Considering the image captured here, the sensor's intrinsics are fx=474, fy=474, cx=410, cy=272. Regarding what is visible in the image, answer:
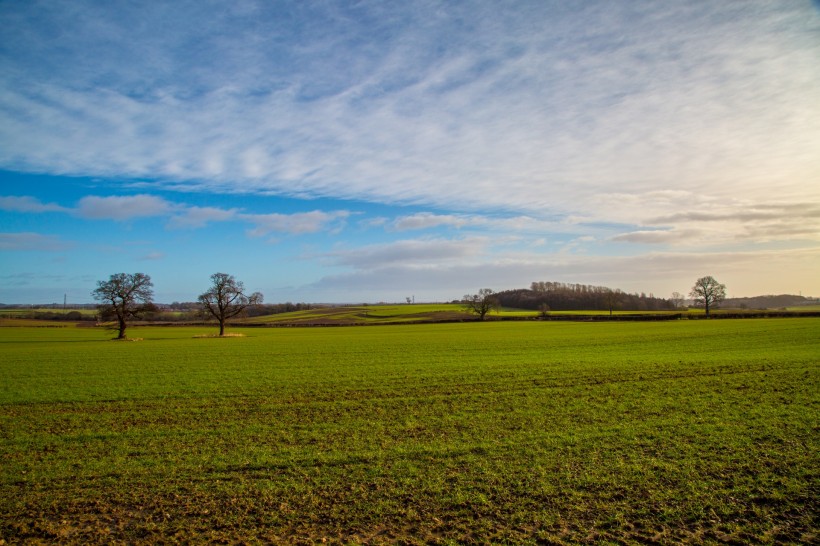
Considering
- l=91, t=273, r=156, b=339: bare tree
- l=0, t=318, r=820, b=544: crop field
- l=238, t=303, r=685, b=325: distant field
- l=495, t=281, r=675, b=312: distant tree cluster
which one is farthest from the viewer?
l=495, t=281, r=675, b=312: distant tree cluster

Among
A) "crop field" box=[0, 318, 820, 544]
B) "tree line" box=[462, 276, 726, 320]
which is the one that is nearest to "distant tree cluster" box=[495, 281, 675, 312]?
"tree line" box=[462, 276, 726, 320]

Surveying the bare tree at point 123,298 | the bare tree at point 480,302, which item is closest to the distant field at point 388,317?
the bare tree at point 480,302

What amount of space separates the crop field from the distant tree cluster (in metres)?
123

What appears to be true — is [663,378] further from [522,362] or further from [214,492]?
[214,492]

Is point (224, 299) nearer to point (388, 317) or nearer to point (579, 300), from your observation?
point (388, 317)

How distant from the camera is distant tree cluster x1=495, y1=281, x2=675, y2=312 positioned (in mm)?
146500

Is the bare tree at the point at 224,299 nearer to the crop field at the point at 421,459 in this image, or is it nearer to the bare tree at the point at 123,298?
the bare tree at the point at 123,298

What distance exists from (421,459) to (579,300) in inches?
6141

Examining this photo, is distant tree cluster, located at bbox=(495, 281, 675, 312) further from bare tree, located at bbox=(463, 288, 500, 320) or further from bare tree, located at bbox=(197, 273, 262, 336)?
bare tree, located at bbox=(197, 273, 262, 336)

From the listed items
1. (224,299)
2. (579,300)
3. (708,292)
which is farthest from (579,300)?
(224,299)

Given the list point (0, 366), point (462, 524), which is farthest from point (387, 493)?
point (0, 366)

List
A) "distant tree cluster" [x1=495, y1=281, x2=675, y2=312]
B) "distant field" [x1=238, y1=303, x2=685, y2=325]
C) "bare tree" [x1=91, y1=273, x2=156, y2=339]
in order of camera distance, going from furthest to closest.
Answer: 1. "distant tree cluster" [x1=495, y1=281, x2=675, y2=312]
2. "distant field" [x1=238, y1=303, x2=685, y2=325]
3. "bare tree" [x1=91, y1=273, x2=156, y2=339]

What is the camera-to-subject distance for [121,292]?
6819 centimetres

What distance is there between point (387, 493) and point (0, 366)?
3909cm
